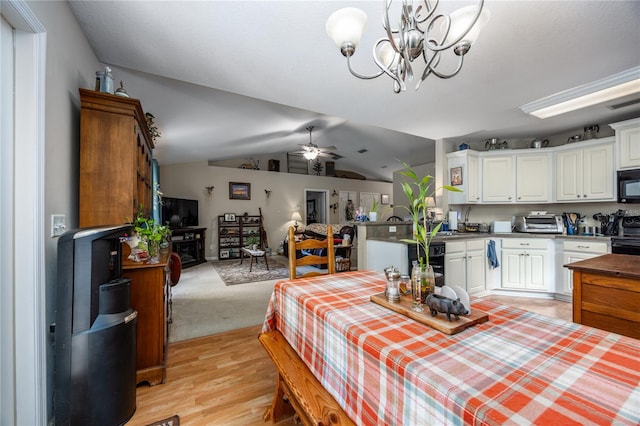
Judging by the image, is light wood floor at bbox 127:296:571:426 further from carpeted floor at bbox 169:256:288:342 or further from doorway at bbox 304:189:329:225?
doorway at bbox 304:189:329:225

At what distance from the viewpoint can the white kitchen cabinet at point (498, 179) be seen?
3.93 metres

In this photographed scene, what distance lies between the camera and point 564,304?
3240 mm

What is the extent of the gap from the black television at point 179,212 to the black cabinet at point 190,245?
245 millimetres

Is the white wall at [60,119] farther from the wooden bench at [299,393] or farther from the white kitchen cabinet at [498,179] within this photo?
the white kitchen cabinet at [498,179]

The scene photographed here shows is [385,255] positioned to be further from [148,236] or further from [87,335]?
[87,335]

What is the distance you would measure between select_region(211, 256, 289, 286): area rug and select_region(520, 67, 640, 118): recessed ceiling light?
4413 millimetres

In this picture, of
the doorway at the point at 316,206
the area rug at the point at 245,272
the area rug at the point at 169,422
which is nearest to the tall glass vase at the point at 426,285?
the area rug at the point at 169,422

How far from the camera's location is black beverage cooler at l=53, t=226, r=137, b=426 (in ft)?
3.33

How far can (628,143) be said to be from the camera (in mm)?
2996

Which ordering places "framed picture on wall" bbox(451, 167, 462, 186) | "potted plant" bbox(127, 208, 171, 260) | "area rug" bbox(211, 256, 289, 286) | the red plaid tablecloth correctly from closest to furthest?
the red plaid tablecloth, "potted plant" bbox(127, 208, 171, 260), "framed picture on wall" bbox(451, 167, 462, 186), "area rug" bbox(211, 256, 289, 286)

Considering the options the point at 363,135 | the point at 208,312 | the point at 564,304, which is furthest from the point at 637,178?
the point at 208,312

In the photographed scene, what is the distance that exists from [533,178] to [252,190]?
21.3 ft

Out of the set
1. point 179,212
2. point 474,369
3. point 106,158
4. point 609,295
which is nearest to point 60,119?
point 106,158

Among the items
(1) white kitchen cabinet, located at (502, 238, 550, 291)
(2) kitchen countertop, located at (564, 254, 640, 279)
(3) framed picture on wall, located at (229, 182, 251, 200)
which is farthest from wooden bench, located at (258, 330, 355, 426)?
(3) framed picture on wall, located at (229, 182, 251, 200)
